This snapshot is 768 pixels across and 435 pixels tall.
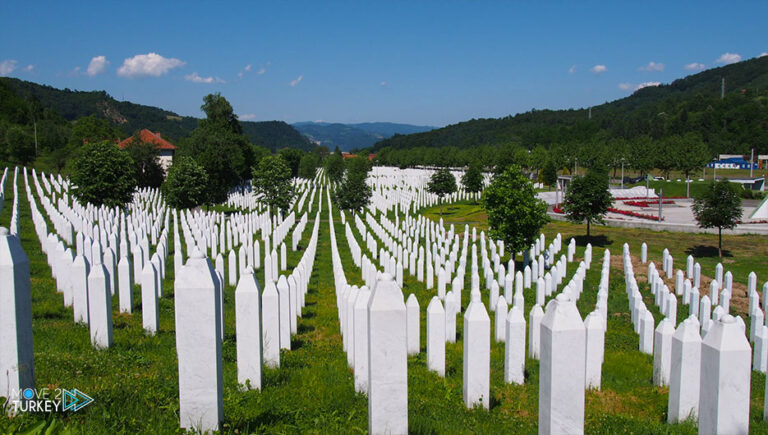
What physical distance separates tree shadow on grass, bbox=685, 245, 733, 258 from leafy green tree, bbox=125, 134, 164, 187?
4261cm

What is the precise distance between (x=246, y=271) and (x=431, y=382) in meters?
2.46

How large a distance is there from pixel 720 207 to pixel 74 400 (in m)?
27.3

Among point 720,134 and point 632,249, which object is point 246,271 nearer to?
point 632,249

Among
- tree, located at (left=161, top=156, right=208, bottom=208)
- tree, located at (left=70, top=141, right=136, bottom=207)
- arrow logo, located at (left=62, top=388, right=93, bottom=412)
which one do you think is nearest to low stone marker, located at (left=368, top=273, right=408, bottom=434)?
arrow logo, located at (left=62, top=388, right=93, bottom=412)

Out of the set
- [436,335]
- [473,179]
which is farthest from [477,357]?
[473,179]

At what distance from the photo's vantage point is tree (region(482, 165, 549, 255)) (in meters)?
20.1

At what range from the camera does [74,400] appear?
12.4ft

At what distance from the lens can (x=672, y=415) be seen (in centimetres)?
467

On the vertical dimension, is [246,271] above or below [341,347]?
above

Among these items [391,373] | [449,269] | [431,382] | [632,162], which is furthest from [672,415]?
[632,162]

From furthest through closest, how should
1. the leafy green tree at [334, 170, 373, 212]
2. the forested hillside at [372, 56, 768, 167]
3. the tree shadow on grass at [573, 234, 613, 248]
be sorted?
the forested hillside at [372, 56, 768, 167]
the leafy green tree at [334, 170, 373, 212]
the tree shadow on grass at [573, 234, 613, 248]

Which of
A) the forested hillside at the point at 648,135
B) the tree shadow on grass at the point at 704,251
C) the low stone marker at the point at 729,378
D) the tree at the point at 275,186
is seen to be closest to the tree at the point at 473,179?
the tree at the point at 275,186

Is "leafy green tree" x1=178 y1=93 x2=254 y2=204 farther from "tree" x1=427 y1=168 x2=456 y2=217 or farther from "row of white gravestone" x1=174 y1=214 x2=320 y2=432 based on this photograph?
"row of white gravestone" x1=174 y1=214 x2=320 y2=432

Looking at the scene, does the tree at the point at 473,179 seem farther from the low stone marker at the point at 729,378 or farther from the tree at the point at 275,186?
the low stone marker at the point at 729,378
